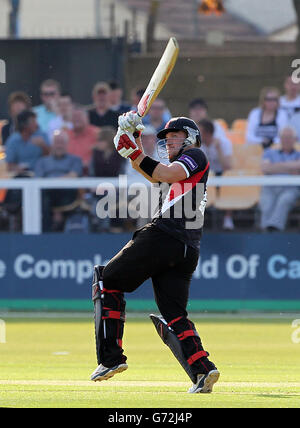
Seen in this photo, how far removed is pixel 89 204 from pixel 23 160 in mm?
1402

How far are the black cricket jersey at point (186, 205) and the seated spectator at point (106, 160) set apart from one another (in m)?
8.09

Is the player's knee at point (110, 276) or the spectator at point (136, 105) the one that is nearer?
the player's knee at point (110, 276)

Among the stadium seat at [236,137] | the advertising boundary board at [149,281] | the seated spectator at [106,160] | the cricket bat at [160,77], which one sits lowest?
the advertising boundary board at [149,281]

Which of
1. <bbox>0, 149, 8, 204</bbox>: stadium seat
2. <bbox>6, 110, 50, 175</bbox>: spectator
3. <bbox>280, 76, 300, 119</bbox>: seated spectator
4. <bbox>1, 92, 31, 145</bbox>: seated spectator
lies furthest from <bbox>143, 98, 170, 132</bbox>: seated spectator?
<bbox>0, 149, 8, 204</bbox>: stadium seat

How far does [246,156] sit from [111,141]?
84.0 inches

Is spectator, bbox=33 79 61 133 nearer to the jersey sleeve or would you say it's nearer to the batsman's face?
the batsman's face

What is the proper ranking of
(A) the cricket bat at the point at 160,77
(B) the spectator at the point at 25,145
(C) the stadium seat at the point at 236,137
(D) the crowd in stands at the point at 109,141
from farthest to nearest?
1. (C) the stadium seat at the point at 236,137
2. (B) the spectator at the point at 25,145
3. (D) the crowd in stands at the point at 109,141
4. (A) the cricket bat at the point at 160,77

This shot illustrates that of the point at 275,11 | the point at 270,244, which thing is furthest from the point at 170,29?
the point at 270,244

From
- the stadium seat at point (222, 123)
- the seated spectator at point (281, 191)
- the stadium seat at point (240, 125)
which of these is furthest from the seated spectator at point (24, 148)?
the seated spectator at point (281, 191)

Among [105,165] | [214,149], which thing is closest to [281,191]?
[214,149]

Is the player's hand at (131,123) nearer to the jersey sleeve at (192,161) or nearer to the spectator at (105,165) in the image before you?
the jersey sleeve at (192,161)

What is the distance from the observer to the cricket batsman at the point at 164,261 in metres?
7.97

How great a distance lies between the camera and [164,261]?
26.3 ft

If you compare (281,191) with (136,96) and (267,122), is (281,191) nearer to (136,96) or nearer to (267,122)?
(267,122)
